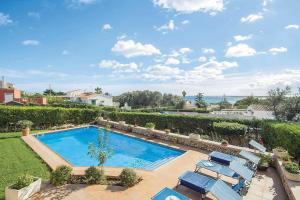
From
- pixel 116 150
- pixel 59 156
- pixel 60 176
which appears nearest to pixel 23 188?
pixel 60 176

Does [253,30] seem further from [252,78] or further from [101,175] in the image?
[252,78]

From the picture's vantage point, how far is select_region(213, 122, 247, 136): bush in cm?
1611

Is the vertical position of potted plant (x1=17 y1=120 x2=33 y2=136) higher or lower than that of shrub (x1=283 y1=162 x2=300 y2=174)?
higher

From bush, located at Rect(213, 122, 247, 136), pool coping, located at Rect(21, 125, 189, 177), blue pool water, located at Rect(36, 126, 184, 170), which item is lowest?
blue pool water, located at Rect(36, 126, 184, 170)

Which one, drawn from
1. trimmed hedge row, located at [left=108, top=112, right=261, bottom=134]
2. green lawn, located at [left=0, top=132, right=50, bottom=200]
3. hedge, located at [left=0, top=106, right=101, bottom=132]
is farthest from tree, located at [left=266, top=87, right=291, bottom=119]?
green lawn, located at [left=0, top=132, right=50, bottom=200]

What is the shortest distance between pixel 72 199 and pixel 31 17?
15108 mm

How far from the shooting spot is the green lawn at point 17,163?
899cm

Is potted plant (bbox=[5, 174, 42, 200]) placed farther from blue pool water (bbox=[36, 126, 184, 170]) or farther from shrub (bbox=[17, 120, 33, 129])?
shrub (bbox=[17, 120, 33, 129])

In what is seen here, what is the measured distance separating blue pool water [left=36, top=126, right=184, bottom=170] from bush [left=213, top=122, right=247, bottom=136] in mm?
4439

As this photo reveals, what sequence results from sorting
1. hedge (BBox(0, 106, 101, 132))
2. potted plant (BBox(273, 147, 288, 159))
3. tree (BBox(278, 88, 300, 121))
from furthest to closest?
1. tree (BBox(278, 88, 300, 121))
2. hedge (BBox(0, 106, 101, 132))
3. potted plant (BBox(273, 147, 288, 159))

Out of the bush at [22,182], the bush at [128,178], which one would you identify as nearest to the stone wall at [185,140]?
the bush at [128,178]

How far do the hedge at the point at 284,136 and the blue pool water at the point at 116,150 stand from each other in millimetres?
6256

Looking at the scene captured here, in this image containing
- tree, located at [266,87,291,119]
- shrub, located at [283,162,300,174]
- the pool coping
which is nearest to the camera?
shrub, located at [283,162,300,174]

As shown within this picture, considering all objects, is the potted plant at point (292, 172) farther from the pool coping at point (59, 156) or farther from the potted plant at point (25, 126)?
the potted plant at point (25, 126)
